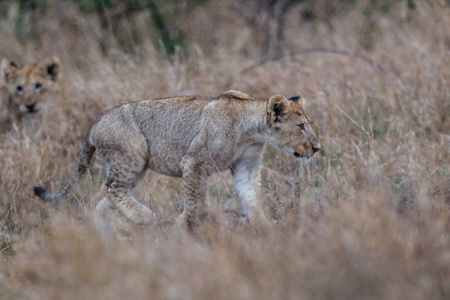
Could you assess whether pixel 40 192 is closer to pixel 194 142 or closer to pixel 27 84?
pixel 194 142

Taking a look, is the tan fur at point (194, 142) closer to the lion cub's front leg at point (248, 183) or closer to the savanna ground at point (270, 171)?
the lion cub's front leg at point (248, 183)

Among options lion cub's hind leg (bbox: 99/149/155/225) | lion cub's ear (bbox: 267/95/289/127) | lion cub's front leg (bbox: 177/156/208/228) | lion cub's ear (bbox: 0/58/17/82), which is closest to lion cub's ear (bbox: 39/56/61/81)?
lion cub's ear (bbox: 0/58/17/82)

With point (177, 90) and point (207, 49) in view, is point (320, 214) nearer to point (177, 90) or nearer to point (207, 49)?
point (177, 90)

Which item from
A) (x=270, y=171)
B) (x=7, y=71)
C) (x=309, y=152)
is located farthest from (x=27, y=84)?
(x=309, y=152)

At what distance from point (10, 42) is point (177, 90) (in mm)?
5129

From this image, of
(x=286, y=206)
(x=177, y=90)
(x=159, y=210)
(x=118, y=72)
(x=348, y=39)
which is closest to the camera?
(x=286, y=206)

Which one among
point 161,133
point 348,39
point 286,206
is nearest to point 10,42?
point 348,39

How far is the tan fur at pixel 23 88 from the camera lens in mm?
8461

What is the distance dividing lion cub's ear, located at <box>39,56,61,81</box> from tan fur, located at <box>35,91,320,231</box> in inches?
145

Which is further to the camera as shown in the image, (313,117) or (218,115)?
(313,117)

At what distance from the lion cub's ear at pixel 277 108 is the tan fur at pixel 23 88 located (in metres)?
4.50

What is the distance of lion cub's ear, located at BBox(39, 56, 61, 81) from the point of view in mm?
8805

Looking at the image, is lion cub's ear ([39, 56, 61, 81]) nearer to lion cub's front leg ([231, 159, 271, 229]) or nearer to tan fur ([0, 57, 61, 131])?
tan fur ([0, 57, 61, 131])

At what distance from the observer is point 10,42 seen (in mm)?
11844
